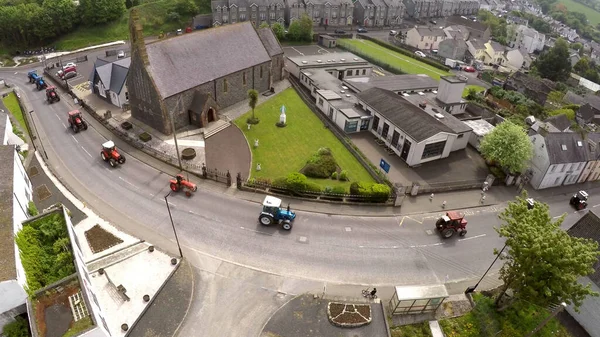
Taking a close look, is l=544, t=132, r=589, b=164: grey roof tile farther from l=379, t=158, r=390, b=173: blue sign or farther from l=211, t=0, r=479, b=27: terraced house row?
l=211, t=0, r=479, b=27: terraced house row

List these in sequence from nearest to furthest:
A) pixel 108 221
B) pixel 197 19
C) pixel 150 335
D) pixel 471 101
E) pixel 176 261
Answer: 1. pixel 150 335
2. pixel 176 261
3. pixel 108 221
4. pixel 471 101
5. pixel 197 19

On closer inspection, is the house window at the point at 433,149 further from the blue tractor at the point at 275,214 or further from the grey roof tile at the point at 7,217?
the grey roof tile at the point at 7,217

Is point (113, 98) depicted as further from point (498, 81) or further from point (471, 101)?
point (498, 81)

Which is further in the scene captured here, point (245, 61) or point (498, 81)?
point (498, 81)

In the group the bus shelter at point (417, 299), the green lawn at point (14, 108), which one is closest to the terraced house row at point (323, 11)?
the green lawn at point (14, 108)

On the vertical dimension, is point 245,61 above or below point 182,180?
above

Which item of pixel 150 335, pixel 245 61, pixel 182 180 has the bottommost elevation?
pixel 150 335

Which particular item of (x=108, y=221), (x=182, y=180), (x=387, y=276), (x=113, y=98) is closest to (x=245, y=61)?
(x=113, y=98)

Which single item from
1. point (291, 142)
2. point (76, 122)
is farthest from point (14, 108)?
point (291, 142)
